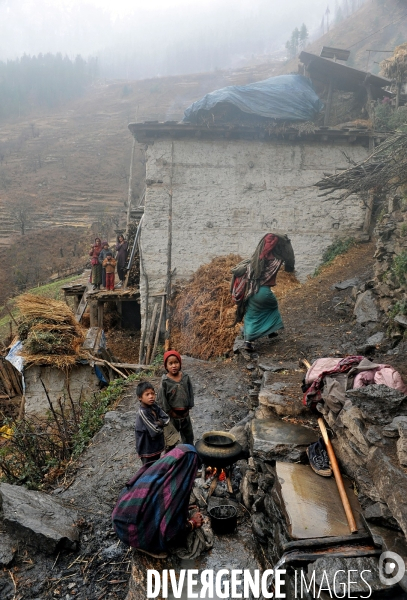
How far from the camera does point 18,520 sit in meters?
3.38

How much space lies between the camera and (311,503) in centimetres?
265

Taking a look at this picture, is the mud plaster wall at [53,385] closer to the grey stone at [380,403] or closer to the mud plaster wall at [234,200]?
the mud plaster wall at [234,200]

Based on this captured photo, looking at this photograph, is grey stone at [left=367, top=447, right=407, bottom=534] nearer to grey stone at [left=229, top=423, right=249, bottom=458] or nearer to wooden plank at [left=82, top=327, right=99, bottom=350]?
grey stone at [left=229, top=423, right=249, bottom=458]

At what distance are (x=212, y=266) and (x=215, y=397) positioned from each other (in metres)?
5.55

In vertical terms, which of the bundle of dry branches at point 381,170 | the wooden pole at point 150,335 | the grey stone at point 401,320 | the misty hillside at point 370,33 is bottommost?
the wooden pole at point 150,335

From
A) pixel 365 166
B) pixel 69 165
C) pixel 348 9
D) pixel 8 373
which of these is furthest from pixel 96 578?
pixel 348 9

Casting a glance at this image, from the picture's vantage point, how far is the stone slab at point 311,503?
245cm

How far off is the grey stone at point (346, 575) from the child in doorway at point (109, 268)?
10.8 metres

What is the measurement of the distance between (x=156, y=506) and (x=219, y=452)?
37.6 inches

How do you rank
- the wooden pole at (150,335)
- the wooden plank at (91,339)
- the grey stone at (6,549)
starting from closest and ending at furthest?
Answer: the grey stone at (6,549)
the wooden plank at (91,339)
the wooden pole at (150,335)

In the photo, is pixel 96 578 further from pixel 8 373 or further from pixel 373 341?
pixel 8 373

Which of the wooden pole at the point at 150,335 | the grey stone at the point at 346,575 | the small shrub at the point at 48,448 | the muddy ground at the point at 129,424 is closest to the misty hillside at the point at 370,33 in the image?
the wooden pole at the point at 150,335

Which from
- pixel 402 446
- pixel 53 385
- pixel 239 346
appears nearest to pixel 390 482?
A: pixel 402 446

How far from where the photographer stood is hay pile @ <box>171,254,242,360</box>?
8828mm
